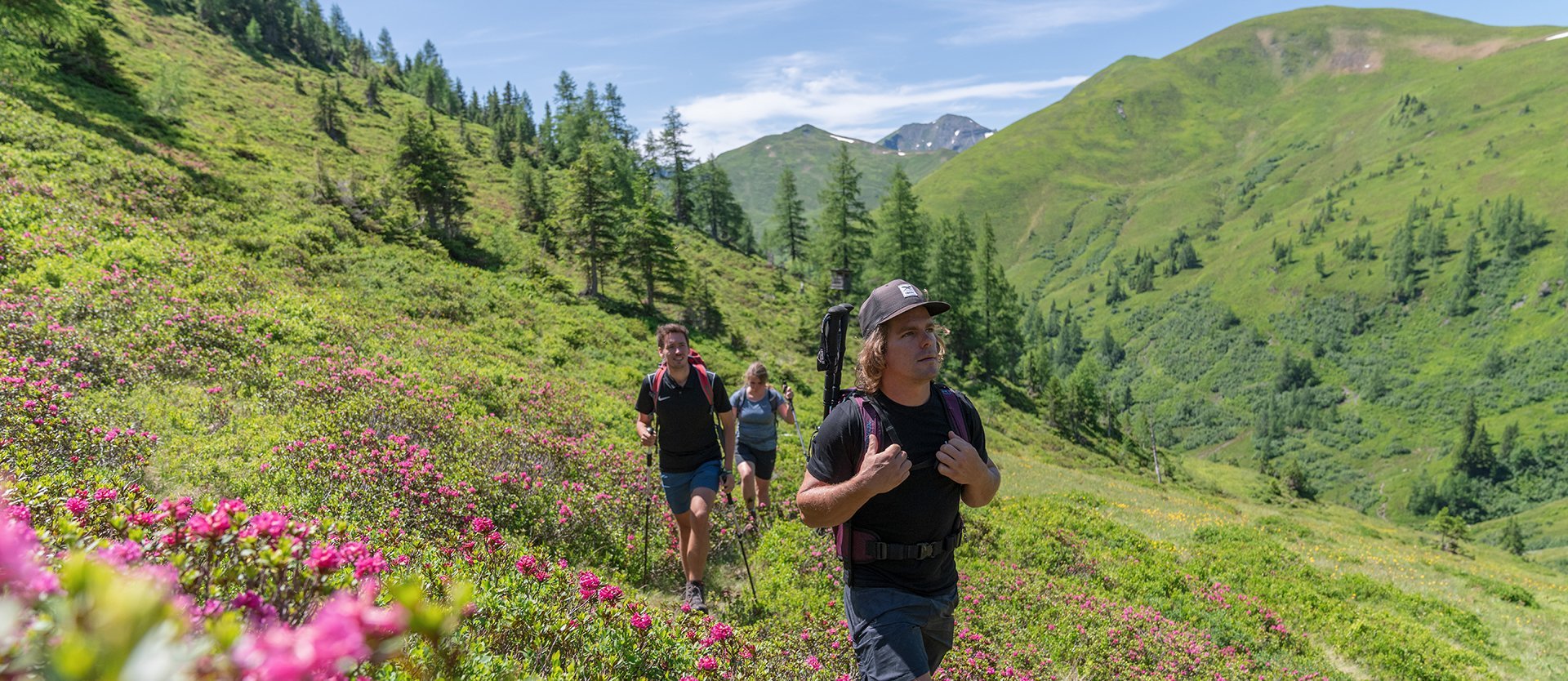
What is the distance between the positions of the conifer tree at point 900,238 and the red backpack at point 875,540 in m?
48.4

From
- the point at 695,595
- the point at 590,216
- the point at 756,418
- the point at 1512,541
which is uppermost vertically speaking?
the point at 590,216

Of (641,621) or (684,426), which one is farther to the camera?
(684,426)

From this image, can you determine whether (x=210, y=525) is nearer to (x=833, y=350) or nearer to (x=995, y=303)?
(x=833, y=350)

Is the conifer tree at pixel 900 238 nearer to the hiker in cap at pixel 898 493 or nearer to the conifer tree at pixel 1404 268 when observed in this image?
the hiker in cap at pixel 898 493

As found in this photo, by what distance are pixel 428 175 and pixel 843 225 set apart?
97.8 feet

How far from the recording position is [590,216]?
3456 centimetres

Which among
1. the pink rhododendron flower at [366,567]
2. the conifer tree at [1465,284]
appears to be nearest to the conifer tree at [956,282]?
the pink rhododendron flower at [366,567]

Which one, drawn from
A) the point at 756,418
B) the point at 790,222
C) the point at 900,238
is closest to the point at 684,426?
the point at 756,418

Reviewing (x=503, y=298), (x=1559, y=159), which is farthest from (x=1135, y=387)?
(x=503, y=298)

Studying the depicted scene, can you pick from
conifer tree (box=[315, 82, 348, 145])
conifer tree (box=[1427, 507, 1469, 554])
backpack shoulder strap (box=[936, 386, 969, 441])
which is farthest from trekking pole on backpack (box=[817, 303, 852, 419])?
conifer tree (box=[315, 82, 348, 145])

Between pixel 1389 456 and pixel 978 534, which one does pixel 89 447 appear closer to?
pixel 978 534

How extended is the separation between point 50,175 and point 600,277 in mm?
24426

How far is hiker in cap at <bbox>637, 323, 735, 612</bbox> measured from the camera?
6.40 m

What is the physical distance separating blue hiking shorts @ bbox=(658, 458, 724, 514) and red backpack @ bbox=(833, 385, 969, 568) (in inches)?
116
